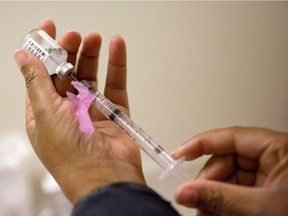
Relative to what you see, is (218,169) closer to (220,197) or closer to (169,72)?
(220,197)

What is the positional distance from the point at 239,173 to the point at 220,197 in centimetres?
17

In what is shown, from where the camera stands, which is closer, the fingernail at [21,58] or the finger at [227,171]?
the finger at [227,171]

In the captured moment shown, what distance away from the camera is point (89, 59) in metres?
0.92

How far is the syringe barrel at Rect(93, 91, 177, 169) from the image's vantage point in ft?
2.15

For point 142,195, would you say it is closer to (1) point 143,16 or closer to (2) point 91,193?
(2) point 91,193

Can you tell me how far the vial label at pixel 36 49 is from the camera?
79 cm

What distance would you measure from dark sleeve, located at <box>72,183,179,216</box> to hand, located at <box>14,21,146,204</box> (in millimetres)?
51

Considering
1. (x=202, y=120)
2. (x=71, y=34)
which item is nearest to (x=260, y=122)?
(x=202, y=120)

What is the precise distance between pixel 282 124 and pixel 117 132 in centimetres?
78

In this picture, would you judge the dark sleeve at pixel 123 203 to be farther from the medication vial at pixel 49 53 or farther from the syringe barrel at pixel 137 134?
the medication vial at pixel 49 53

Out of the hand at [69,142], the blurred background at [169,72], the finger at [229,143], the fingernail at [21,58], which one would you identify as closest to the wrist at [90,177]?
the hand at [69,142]

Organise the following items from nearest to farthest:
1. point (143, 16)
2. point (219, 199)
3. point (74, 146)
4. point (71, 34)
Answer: point (219, 199)
point (74, 146)
point (71, 34)
point (143, 16)

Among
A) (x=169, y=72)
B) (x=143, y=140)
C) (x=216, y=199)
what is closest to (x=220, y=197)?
(x=216, y=199)

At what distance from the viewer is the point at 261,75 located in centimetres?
129
